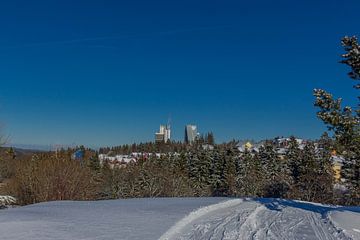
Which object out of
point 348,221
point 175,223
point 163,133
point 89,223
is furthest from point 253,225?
point 163,133

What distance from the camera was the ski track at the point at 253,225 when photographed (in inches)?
282

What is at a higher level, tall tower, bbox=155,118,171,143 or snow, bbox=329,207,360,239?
tall tower, bbox=155,118,171,143

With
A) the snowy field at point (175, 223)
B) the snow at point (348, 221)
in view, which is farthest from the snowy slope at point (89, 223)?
the snow at point (348, 221)

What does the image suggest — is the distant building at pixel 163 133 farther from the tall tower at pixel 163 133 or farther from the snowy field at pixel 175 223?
the snowy field at pixel 175 223

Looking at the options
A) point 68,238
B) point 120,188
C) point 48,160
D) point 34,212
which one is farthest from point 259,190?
point 68,238

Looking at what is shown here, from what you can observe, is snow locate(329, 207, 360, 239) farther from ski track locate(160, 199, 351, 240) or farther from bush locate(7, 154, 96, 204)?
bush locate(7, 154, 96, 204)

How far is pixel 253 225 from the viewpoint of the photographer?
8.20 metres

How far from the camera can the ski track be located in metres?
7.16

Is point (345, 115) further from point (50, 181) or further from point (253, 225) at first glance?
point (50, 181)

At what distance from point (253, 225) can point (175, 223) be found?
5.50ft

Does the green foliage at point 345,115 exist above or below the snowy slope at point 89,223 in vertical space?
above

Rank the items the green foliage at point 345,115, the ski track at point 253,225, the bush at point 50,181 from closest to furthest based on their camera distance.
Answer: the ski track at point 253,225, the green foliage at point 345,115, the bush at point 50,181

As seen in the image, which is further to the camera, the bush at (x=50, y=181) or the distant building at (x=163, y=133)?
the distant building at (x=163, y=133)

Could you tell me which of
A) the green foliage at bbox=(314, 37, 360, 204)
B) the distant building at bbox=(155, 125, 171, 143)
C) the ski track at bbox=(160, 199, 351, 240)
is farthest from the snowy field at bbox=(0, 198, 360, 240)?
the distant building at bbox=(155, 125, 171, 143)
